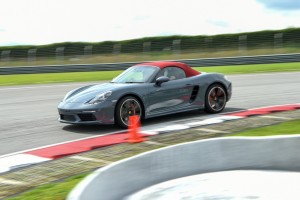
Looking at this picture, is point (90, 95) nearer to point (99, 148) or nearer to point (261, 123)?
point (99, 148)

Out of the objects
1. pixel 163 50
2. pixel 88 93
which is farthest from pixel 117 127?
pixel 163 50

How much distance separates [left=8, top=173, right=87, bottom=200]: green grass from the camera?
17.4ft

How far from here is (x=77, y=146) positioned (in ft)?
27.0

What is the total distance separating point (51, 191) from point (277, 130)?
444 cm

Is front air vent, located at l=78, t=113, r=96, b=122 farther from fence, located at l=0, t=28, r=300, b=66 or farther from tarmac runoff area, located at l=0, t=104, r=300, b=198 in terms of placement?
fence, located at l=0, t=28, r=300, b=66

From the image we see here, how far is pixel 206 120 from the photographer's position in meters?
10.1

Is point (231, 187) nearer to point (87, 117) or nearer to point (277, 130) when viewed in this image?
point (277, 130)

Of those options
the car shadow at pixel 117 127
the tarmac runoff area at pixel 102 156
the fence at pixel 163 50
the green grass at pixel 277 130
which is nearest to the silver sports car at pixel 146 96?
the car shadow at pixel 117 127

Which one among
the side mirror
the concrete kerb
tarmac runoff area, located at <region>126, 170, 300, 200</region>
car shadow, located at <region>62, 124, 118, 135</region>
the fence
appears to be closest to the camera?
tarmac runoff area, located at <region>126, 170, 300, 200</region>

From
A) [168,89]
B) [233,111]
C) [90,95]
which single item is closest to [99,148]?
[90,95]

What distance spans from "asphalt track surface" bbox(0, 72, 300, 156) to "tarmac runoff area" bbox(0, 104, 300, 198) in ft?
4.12

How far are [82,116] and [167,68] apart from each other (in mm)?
2118

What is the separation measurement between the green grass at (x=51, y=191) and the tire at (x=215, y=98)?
17.2 ft

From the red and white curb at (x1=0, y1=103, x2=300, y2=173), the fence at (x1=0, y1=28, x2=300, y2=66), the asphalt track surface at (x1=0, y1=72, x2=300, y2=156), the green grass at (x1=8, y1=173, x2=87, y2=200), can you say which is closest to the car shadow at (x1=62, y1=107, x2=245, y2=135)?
the asphalt track surface at (x1=0, y1=72, x2=300, y2=156)
